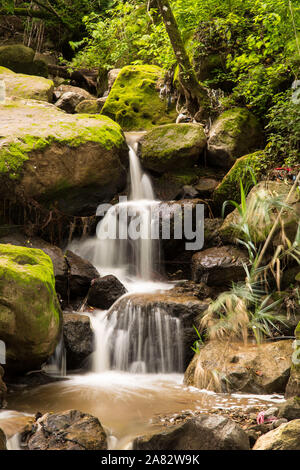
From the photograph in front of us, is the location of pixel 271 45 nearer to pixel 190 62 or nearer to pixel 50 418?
pixel 190 62

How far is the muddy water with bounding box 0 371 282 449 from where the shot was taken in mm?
3717

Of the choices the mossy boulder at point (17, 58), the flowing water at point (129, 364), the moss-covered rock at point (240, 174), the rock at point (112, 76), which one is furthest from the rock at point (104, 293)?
the mossy boulder at point (17, 58)

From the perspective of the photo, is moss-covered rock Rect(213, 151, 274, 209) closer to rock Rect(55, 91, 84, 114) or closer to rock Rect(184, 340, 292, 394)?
rock Rect(184, 340, 292, 394)

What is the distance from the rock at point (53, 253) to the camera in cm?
650

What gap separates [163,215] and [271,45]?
3.28 metres

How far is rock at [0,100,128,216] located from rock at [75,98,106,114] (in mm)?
3412

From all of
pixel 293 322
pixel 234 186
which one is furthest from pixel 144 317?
pixel 234 186

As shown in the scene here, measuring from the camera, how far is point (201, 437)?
10.0 ft

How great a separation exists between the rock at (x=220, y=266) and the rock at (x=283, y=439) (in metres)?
3.36

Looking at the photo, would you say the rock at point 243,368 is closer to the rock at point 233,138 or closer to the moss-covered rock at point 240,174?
the moss-covered rock at point 240,174

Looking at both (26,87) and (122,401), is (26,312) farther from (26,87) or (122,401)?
(26,87)

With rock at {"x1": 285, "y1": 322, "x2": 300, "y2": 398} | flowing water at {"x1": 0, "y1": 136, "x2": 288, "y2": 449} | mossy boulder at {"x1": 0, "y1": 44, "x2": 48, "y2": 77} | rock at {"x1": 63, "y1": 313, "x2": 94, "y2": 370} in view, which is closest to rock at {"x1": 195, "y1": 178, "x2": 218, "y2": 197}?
flowing water at {"x1": 0, "y1": 136, "x2": 288, "y2": 449}

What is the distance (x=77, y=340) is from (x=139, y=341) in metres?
0.80

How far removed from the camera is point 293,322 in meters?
5.50
